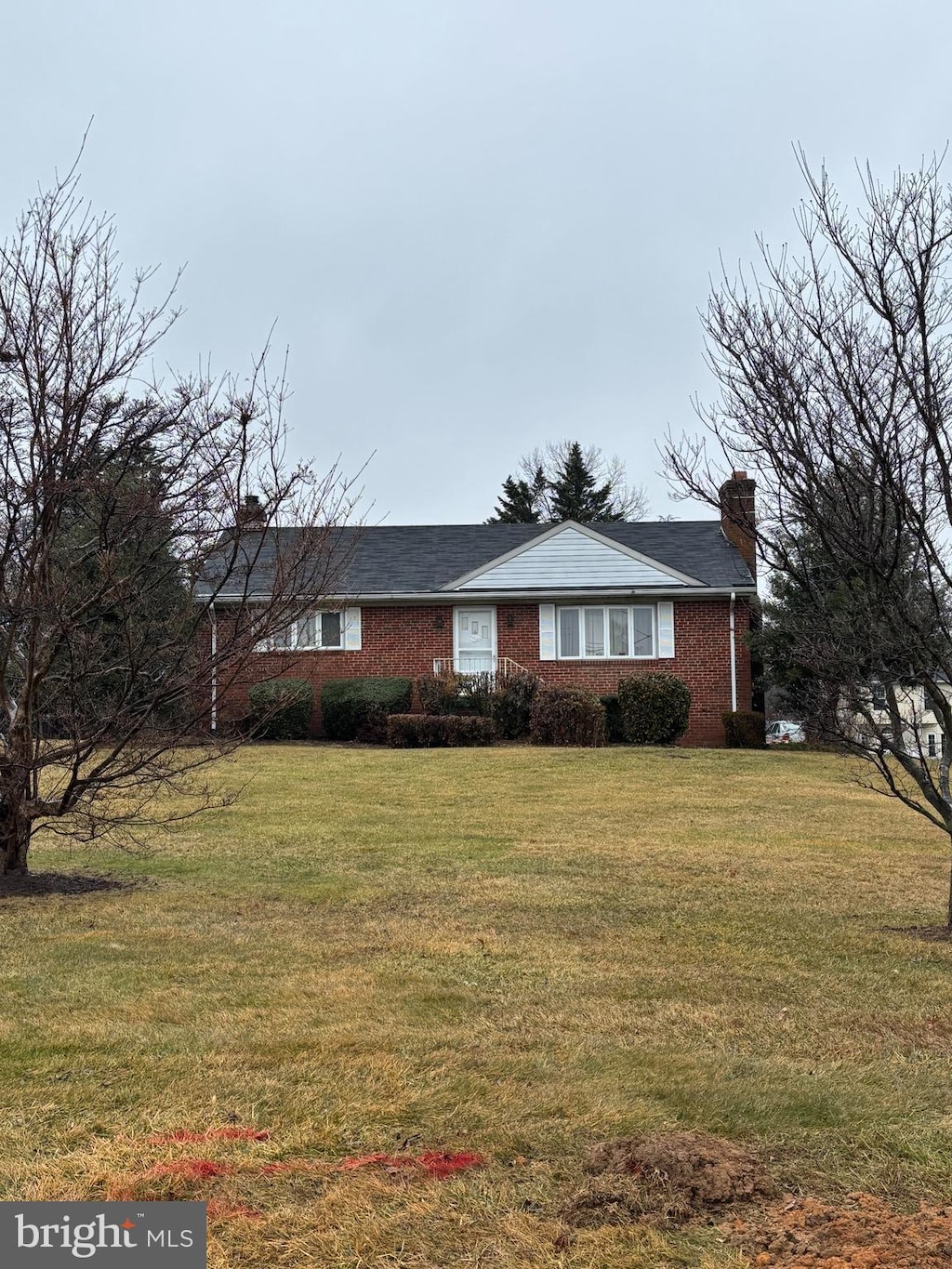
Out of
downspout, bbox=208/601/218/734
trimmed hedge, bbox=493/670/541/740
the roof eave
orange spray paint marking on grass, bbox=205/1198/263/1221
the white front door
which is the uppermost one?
the roof eave

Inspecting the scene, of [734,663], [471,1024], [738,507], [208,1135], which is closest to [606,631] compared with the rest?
[734,663]

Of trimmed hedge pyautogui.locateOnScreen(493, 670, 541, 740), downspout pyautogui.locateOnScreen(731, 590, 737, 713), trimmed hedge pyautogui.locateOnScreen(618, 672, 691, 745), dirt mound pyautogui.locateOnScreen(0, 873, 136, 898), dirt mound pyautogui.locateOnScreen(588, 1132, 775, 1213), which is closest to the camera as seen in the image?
dirt mound pyautogui.locateOnScreen(588, 1132, 775, 1213)

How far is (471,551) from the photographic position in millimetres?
26297

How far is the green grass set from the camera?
3258mm

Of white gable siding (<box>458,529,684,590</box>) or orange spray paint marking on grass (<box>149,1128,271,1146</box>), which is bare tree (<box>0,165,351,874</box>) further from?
white gable siding (<box>458,529,684,590</box>)

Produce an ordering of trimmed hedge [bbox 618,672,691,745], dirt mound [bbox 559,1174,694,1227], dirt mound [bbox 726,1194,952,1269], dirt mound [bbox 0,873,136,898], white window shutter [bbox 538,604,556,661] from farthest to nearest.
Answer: white window shutter [bbox 538,604,556,661]
trimmed hedge [bbox 618,672,691,745]
dirt mound [bbox 0,873,136,898]
dirt mound [bbox 559,1174,694,1227]
dirt mound [bbox 726,1194,952,1269]

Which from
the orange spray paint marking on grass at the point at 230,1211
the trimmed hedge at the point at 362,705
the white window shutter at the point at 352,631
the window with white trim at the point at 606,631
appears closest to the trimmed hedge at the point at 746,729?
the window with white trim at the point at 606,631

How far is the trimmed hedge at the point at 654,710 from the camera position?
68.4ft

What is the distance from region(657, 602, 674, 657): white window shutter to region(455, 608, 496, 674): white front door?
366cm

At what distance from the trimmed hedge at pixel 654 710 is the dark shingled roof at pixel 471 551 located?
366cm

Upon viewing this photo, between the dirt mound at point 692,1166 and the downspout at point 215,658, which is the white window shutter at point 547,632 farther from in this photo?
the dirt mound at point 692,1166

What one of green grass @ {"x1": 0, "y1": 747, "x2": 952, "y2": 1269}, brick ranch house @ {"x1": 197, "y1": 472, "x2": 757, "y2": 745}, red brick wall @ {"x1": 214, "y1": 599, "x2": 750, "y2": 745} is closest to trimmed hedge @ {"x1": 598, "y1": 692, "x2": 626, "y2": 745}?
red brick wall @ {"x1": 214, "y1": 599, "x2": 750, "y2": 745}

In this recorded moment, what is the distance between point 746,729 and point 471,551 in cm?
809

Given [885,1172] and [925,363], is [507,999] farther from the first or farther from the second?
[925,363]
